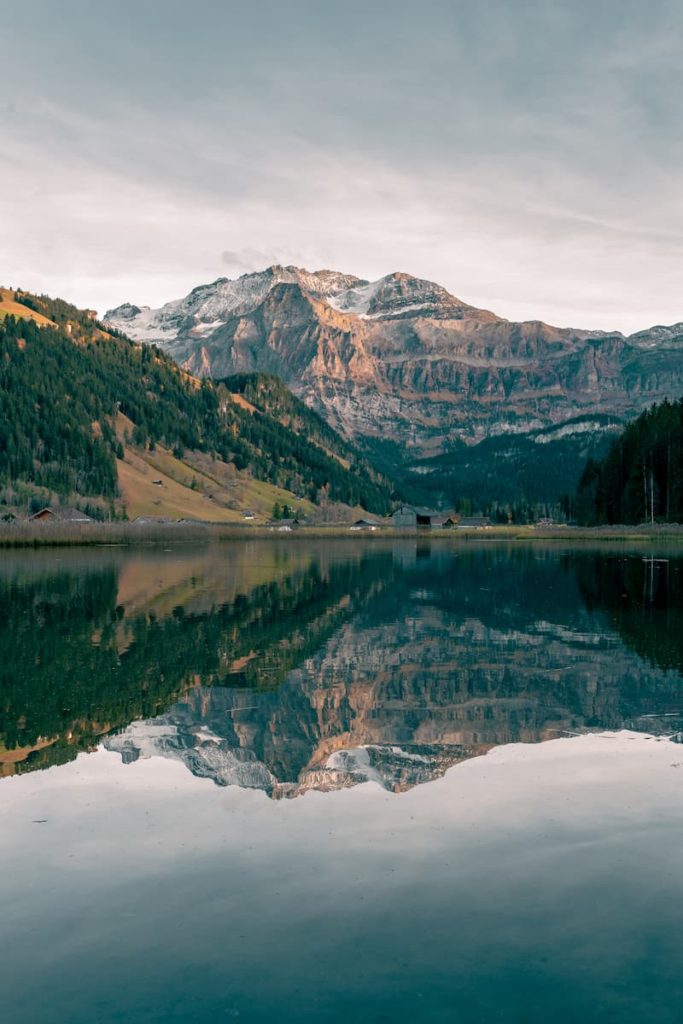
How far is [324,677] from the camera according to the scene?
3553cm

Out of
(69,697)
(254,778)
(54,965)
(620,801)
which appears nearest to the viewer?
(54,965)

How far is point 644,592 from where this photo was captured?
70125 millimetres

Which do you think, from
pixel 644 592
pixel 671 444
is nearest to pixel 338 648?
pixel 644 592

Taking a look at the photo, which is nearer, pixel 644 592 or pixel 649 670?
pixel 649 670

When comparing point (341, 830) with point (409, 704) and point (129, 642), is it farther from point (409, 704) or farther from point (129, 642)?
point (129, 642)

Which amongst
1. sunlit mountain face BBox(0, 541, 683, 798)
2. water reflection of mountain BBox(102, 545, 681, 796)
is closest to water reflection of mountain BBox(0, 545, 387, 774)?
sunlit mountain face BBox(0, 541, 683, 798)

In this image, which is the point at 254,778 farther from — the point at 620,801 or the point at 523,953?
the point at 523,953

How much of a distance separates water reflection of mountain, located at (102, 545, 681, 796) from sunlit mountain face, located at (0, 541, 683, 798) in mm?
97

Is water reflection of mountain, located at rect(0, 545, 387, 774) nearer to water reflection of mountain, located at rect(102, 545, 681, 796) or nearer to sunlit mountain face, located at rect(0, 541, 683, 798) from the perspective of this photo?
sunlit mountain face, located at rect(0, 541, 683, 798)

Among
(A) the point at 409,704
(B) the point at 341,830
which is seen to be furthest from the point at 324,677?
(B) the point at 341,830

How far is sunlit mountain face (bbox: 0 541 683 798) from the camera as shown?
25062 millimetres

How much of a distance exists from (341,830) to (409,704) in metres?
12.5

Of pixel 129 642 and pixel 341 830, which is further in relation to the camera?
pixel 129 642

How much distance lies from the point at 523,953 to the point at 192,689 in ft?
73.1
